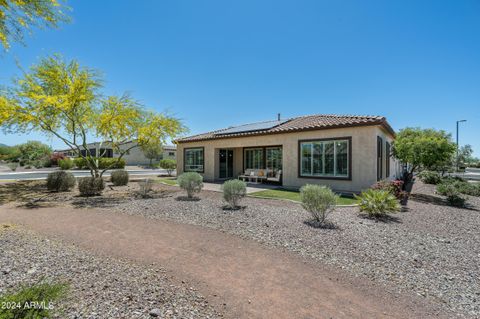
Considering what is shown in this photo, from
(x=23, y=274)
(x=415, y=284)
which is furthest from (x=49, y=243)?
(x=415, y=284)

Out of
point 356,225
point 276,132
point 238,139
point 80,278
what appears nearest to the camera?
point 80,278

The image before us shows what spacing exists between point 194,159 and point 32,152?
38.3 meters

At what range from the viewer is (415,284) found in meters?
3.63

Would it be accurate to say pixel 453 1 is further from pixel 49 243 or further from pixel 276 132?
pixel 49 243

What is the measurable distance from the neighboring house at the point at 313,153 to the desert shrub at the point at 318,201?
5.88 metres

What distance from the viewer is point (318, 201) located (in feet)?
21.4

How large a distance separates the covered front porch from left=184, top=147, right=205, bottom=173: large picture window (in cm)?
168

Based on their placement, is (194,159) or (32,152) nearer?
(194,159)

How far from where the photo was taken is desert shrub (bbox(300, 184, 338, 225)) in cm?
652

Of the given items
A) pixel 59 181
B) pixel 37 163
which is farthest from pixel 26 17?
pixel 37 163

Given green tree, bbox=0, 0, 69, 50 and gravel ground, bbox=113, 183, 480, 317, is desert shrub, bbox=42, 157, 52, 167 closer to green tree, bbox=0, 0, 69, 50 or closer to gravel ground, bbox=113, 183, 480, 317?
gravel ground, bbox=113, 183, 480, 317

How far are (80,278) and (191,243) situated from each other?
2131mm

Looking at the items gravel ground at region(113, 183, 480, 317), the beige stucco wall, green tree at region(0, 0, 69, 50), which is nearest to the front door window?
the beige stucco wall

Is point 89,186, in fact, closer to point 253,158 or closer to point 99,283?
point 99,283
